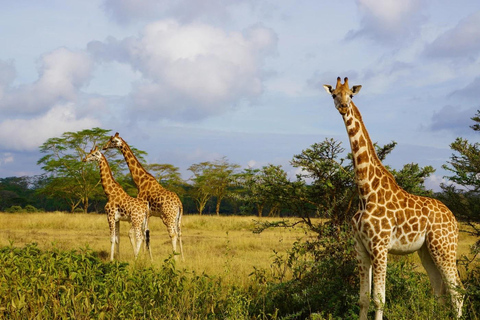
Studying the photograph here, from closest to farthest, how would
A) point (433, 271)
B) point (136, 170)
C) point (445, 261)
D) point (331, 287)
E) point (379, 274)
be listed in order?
point (379, 274) < point (445, 261) < point (433, 271) < point (331, 287) < point (136, 170)

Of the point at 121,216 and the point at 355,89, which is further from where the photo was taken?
the point at 121,216

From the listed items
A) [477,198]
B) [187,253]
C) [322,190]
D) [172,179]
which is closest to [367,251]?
[322,190]

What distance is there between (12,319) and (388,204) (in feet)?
14.2

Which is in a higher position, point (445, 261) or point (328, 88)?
point (328, 88)

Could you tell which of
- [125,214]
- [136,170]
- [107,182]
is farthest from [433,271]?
[107,182]

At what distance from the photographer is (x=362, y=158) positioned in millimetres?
6008

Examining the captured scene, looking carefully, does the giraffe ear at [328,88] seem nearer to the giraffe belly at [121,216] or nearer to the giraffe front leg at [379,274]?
the giraffe front leg at [379,274]

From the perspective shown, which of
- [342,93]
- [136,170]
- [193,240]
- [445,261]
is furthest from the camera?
[193,240]

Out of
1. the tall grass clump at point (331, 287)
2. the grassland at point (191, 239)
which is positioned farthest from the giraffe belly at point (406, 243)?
the grassland at point (191, 239)

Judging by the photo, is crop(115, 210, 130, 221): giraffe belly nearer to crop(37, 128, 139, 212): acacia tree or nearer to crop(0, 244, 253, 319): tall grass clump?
crop(0, 244, 253, 319): tall grass clump

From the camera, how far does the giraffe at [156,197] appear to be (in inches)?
489

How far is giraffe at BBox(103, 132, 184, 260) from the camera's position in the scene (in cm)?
1243

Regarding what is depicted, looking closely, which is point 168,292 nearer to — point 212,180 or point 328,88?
point 328,88

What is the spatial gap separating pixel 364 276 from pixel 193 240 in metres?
13.6
